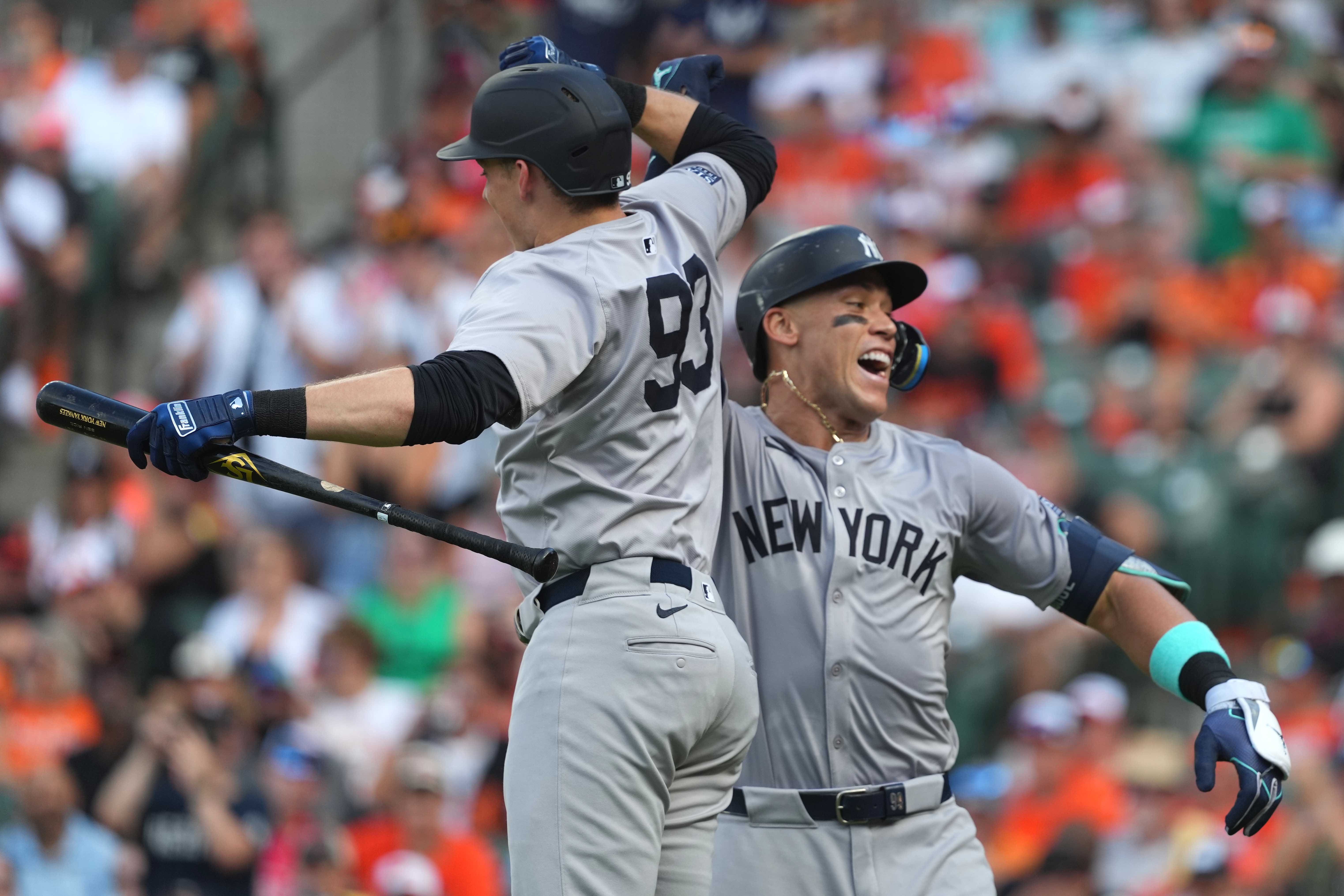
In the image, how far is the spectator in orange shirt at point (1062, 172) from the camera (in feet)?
31.1

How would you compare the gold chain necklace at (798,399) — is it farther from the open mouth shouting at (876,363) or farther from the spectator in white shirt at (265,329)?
the spectator in white shirt at (265,329)

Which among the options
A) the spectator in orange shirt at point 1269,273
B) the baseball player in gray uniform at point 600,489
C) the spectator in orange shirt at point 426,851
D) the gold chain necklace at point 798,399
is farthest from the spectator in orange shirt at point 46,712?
the spectator in orange shirt at point 1269,273

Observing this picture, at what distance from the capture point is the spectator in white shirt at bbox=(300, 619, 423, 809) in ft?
24.7

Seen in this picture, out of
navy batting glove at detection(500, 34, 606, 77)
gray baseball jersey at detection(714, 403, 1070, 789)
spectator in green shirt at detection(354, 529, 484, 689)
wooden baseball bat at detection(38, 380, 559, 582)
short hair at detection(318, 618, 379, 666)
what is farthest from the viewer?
spectator in green shirt at detection(354, 529, 484, 689)

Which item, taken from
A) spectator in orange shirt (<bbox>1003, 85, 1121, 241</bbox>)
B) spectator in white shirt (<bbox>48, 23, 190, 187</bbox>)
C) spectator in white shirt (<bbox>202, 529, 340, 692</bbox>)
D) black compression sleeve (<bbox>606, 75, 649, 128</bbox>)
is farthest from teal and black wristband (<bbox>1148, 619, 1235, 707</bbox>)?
spectator in white shirt (<bbox>48, 23, 190, 187</bbox>)

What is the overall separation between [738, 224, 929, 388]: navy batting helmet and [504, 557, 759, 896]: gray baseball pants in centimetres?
104

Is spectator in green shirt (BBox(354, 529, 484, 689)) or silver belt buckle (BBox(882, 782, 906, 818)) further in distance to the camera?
spectator in green shirt (BBox(354, 529, 484, 689))

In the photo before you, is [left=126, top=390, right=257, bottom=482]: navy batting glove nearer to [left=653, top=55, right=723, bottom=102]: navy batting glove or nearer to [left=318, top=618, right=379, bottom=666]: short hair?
[left=653, top=55, right=723, bottom=102]: navy batting glove

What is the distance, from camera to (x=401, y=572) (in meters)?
8.16

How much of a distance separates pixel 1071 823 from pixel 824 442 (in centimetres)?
291

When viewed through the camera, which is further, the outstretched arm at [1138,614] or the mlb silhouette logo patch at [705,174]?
the outstretched arm at [1138,614]

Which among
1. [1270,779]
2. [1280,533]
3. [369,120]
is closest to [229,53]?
[369,120]

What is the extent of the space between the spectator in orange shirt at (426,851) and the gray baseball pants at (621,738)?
344cm

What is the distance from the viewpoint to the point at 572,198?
362 cm
